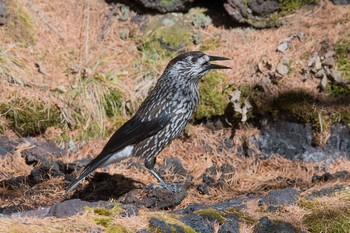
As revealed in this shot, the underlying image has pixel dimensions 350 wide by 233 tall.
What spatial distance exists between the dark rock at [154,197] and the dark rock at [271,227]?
3.38ft

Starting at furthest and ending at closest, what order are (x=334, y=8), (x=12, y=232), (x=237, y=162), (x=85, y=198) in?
(x=334, y=8), (x=237, y=162), (x=85, y=198), (x=12, y=232)

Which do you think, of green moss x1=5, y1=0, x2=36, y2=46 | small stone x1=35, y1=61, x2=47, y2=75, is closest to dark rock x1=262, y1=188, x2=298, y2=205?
small stone x1=35, y1=61, x2=47, y2=75

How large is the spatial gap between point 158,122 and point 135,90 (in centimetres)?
165

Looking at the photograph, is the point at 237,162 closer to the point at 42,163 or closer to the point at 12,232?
the point at 42,163

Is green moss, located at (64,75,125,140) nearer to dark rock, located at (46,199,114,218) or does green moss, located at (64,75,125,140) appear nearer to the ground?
the ground

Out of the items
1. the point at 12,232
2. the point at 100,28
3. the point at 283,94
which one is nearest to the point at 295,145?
the point at 283,94

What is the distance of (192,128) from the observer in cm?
744

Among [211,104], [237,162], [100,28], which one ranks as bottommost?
[237,162]

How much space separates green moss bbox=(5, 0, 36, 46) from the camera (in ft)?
26.2

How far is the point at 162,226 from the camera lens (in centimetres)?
432

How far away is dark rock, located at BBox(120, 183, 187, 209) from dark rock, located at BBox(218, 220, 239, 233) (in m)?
0.98

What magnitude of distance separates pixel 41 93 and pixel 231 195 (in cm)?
253

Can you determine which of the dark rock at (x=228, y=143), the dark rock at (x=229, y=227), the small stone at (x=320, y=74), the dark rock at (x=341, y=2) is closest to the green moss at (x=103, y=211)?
the dark rock at (x=229, y=227)

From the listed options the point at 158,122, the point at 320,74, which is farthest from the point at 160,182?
the point at 320,74
